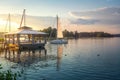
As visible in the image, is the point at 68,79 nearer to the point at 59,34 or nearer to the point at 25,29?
the point at 25,29

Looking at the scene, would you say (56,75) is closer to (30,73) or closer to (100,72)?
(30,73)

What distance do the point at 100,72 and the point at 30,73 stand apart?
8.15 meters

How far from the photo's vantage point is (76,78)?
21.6 m

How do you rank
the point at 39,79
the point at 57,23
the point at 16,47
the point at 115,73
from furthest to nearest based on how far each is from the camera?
1. the point at 57,23
2. the point at 16,47
3. the point at 115,73
4. the point at 39,79

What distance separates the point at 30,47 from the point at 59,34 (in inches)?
1488

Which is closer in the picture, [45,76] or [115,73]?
[45,76]

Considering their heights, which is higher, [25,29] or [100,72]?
[25,29]

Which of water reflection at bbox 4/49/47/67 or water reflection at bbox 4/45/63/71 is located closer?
water reflection at bbox 4/45/63/71

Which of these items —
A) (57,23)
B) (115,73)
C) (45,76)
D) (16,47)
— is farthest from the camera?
(57,23)

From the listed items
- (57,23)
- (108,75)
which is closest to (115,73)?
(108,75)

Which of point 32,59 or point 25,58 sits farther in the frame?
point 25,58

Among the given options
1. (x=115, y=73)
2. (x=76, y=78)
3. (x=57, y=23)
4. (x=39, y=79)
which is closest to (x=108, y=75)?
(x=115, y=73)

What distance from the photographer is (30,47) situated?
58.5 meters

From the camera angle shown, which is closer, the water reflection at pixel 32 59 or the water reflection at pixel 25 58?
the water reflection at pixel 32 59
